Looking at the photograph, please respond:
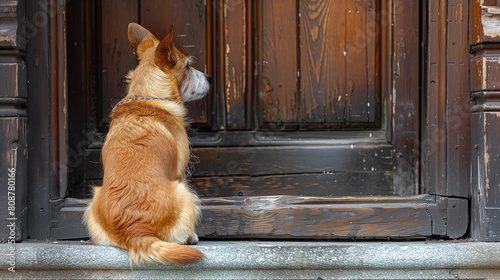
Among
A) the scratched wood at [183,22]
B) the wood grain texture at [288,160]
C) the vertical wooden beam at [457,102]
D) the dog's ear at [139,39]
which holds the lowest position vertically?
the wood grain texture at [288,160]

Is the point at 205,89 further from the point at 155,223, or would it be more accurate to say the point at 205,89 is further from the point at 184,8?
the point at 155,223

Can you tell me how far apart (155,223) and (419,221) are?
1439 millimetres

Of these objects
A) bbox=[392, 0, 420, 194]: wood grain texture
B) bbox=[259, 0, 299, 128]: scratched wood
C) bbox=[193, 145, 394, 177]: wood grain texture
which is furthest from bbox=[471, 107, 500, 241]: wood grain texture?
bbox=[259, 0, 299, 128]: scratched wood

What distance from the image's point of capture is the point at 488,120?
2463 mm

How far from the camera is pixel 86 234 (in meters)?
2.67

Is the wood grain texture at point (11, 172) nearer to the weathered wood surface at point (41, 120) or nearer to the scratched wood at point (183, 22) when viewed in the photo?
the weathered wood surface at point (41, 120)

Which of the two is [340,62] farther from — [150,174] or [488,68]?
[150,174]

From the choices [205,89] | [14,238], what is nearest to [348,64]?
[205,89]

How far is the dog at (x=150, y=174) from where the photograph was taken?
2.12 m

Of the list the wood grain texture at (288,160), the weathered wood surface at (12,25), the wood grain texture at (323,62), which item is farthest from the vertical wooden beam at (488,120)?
the weathered wood surface at (12,25)

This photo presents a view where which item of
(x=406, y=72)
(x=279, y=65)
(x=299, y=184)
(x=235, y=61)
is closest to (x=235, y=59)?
(x=235, y=61)

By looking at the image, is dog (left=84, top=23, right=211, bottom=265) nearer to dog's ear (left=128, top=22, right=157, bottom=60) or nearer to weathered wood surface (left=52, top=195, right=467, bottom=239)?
dog's ear (left=128, top=22, right=157, bottom=60)

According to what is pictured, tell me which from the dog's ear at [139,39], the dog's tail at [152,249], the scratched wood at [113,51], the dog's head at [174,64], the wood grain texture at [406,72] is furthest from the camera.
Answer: the scratched wood at [113,51]

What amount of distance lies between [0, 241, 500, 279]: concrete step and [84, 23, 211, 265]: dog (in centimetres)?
17
